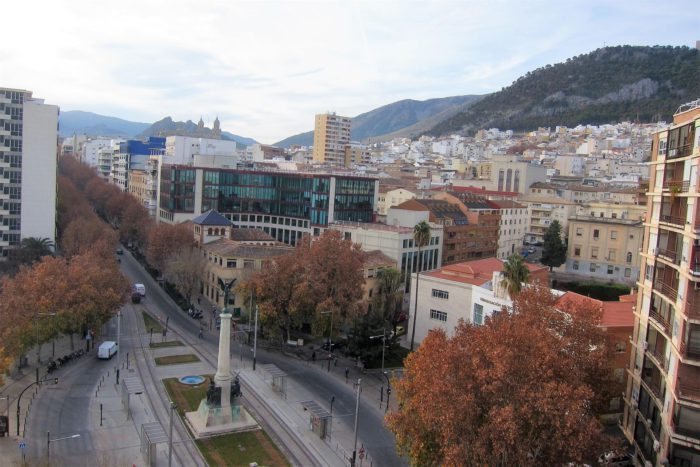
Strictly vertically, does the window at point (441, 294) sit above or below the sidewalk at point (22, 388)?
above

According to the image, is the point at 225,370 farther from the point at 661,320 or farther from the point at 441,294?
the point at 661,320

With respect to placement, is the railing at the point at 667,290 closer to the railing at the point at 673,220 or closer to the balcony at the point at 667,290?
the balcony at the point at 667,290

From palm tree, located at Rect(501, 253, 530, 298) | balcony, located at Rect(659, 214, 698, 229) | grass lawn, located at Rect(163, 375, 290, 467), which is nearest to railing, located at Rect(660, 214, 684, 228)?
balcony, located at Rect(659, 214, 698, 229)

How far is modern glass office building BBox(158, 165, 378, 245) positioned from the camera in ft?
321

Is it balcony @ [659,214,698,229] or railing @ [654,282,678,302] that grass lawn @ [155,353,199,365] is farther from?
balcony @ [659,214,698,229]

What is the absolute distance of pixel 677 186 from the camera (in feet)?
102

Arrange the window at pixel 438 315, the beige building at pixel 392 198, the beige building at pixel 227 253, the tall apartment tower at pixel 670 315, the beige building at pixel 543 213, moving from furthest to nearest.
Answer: the beige building at pixel 543 213 < the beige building at pixel 392 198 < the beige building at pixel 227 253 < the window at pixel 438 315 < the tall apartment tower at pixel 670 315

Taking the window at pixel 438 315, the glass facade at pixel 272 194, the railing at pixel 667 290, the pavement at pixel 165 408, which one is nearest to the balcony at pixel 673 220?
the railing at pixel 667 290

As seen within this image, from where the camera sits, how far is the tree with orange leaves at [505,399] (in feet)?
86.2

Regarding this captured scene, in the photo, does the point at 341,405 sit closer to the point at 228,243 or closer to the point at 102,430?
the point at 102,430

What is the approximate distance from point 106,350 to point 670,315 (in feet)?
138

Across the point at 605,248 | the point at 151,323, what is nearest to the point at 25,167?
the point at 151,323

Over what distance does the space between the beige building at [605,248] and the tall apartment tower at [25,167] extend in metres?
74.0

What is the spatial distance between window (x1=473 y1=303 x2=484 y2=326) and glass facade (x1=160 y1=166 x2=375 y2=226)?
160 ft
